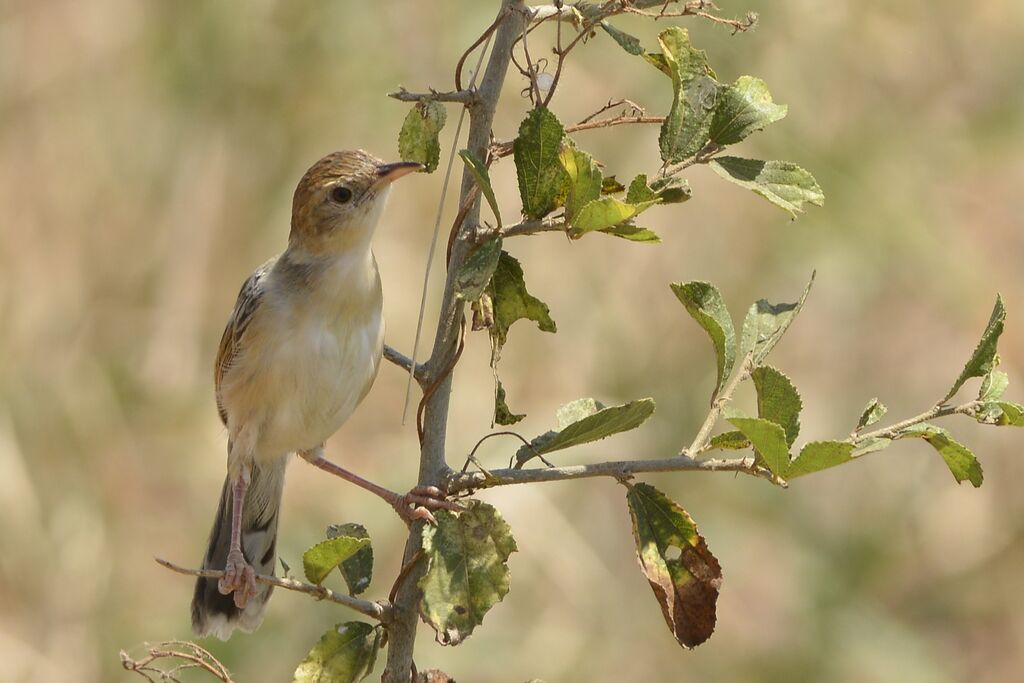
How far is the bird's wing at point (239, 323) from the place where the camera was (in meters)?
3.67

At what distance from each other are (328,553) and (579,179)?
2.57 feet

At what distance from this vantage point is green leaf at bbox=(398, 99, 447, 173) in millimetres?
2258

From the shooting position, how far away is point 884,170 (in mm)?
6633

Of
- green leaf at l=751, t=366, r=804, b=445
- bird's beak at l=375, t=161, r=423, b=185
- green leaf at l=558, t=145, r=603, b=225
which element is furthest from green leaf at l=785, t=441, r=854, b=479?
bird's beak at l=375, t=161, r=423, b=185

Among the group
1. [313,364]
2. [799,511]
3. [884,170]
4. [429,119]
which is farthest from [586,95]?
[429,119]

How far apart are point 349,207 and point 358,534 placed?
1389 millimetres

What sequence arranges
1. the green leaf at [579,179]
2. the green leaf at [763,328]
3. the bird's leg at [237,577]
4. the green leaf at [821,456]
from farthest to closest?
the bird's leg at [237,577], the green leaf at [763,328], the green leaf at [579,179], the green leaf at [821,456]

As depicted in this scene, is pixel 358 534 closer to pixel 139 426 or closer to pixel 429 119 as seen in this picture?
pixel 429 119

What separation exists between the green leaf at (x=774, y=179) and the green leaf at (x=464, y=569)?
72 centimetres

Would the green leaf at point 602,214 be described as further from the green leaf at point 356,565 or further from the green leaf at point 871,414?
the green leaf at point 356,565

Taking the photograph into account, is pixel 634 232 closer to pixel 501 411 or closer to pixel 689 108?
pixel 689 108

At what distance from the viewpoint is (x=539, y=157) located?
6.60ft

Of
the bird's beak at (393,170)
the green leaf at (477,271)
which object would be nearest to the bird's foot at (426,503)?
the green leaf at (477,271)

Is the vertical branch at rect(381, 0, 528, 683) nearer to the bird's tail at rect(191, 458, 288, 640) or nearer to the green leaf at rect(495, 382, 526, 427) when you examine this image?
the green leaf at rect(495, 382, 526, 427)
